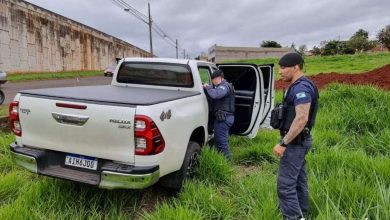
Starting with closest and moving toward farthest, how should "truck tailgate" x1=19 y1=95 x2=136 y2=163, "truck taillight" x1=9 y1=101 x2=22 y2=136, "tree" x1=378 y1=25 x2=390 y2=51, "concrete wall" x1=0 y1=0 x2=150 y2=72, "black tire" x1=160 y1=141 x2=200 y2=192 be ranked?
"truck tailgate" x1=19 y1=95 x2=136 y2=163 → "truck taillight" x1=9 y1=101 x2=22 y2=136 → "black tire" x1=160 y1=141 x2=200 y2=192 → "concrete wall" x1=0 y1=0 x2=150 y2=72 → "tree" x1=378 y1=25 x2=390 y2=51

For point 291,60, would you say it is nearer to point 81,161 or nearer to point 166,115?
point 166,115

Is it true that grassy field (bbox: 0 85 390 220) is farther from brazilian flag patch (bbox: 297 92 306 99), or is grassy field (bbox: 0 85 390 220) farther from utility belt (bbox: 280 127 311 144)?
brazilian flag patch (bbox: 297 92 306 99)

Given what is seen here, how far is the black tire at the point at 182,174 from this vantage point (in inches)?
155

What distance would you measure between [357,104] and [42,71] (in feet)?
83.5

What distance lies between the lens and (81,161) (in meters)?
3.51

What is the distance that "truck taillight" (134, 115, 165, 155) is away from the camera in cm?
317

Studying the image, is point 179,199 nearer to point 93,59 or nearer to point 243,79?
point 243,79

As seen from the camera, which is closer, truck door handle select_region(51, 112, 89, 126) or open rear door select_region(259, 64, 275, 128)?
truck door handle select_region(51, 112, 89, 126)

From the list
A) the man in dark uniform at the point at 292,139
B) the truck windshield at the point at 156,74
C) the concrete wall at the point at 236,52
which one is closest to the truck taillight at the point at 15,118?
the truck windshield at the point at 156,74

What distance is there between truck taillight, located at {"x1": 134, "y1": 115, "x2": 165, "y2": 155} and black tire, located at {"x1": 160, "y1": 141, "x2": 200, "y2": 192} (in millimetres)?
724

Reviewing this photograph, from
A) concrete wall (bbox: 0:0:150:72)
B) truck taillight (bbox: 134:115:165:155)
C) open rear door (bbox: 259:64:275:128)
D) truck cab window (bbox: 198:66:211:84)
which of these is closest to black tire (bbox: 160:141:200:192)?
truck taillight (bbox: 134:115:165:155)

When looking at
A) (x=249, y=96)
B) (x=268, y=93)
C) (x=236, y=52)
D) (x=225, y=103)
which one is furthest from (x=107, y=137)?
(x=236, y=52)

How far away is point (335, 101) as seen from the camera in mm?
8734

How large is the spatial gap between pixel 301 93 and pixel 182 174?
170 centimetres
